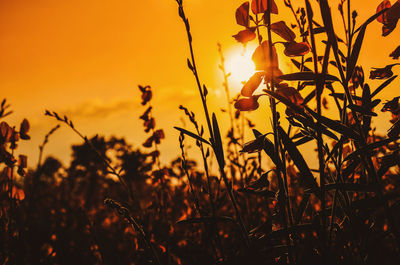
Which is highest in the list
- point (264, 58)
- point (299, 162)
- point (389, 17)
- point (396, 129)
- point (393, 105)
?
point (389, 17)

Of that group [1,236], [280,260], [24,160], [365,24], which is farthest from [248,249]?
[1,236]

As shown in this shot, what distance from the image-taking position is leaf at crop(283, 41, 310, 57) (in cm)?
91

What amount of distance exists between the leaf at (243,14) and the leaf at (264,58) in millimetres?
123

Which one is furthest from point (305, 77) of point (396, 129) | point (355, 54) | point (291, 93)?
point (396, 129)

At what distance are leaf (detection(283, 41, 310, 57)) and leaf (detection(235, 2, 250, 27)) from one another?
6.8 inches

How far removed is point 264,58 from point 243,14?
0.59 ft

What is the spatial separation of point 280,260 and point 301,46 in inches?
31.0

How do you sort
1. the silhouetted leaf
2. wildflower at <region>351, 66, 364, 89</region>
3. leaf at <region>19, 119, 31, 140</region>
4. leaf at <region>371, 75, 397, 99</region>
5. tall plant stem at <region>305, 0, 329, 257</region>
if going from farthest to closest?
leaf at <region>19, 119, 31, 140</region>, wildflower at <region>351, 66, 364, 89</region>, leaf at <region>371, 75, 397, 99</region>, the silhouetted leaf, tall plant stem at <region>305, 0, 329, 257</region>

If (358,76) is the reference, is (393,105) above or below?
below

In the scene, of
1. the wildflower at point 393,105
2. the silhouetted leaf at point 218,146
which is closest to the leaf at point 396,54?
the wildflower at point 393,105

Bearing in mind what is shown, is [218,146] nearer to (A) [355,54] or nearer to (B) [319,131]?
(B) [319,131]

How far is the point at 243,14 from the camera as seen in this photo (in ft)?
3.26

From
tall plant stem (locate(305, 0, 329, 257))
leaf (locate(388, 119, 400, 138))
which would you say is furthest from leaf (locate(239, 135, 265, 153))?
leaf (locate(388, 119, 400, 138))

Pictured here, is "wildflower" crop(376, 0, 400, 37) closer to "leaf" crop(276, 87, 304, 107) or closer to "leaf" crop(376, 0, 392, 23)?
"leaf" crop(376, 0, 392, 23)
